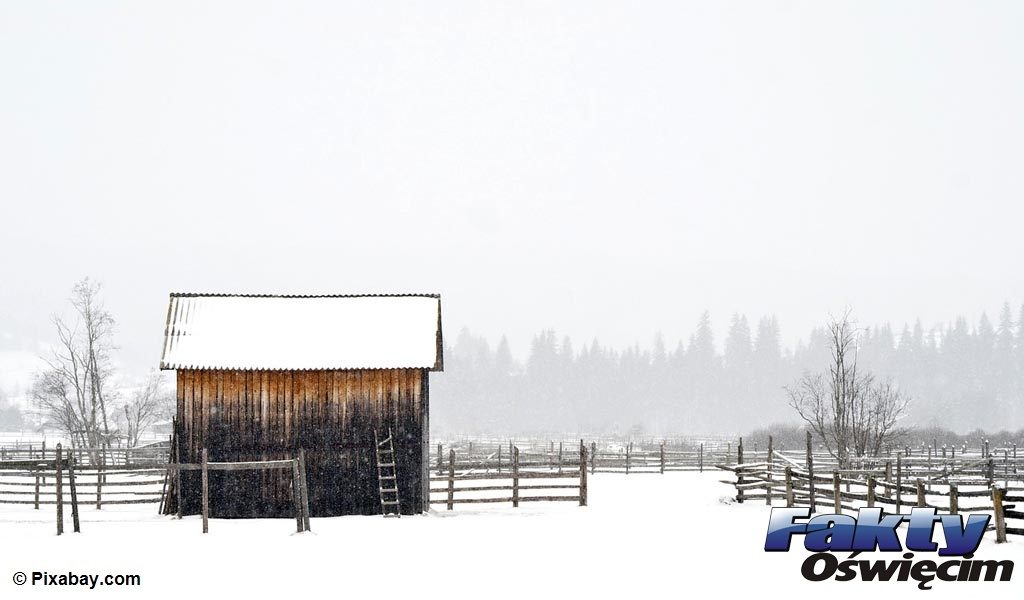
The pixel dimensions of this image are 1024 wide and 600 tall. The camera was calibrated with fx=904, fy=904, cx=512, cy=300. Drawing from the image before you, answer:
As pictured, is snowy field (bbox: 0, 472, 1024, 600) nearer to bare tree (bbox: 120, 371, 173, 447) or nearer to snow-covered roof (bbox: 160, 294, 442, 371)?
snow-covered roof (bbox: 160, 294, 442, 371)

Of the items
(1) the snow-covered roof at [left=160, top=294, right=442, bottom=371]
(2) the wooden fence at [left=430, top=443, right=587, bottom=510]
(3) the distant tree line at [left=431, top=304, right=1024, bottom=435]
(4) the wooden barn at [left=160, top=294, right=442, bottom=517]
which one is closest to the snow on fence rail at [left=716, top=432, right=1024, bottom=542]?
(2) the wooden fence at [left=430, top=443, right=587, bottom=510]

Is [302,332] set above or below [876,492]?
above

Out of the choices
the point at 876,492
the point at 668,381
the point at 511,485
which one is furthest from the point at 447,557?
the point at 668,381

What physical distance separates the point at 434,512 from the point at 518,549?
775 centimetres

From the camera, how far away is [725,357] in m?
137

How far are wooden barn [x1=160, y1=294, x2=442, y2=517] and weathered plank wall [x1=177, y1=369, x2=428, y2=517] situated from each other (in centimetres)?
3

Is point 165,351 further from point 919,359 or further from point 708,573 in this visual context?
point 919,359

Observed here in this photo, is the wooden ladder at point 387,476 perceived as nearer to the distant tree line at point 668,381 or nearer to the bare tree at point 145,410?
the bare tree at point 145,410

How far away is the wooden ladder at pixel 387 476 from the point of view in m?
22.7

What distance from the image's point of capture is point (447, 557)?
1595 cm

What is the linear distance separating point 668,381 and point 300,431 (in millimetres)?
118757

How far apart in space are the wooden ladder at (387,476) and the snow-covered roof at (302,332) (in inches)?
77.1

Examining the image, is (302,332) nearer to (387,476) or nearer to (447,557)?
(387,476)

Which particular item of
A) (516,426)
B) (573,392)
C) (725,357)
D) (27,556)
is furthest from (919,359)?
(27,556)
